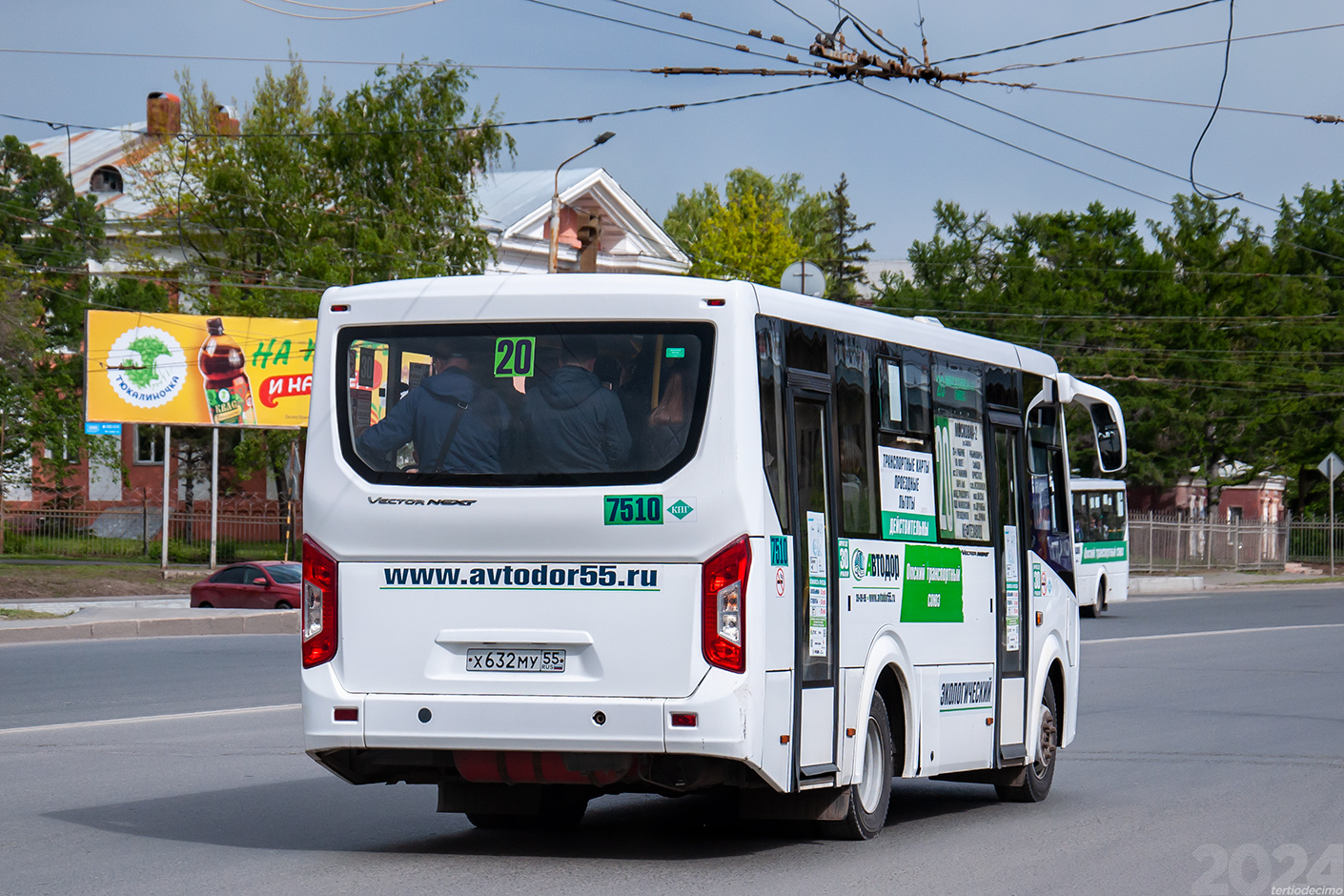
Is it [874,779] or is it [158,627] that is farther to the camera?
[158,627]

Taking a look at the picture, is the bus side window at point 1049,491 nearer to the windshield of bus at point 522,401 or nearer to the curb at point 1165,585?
the windshield of bus at point 522,401

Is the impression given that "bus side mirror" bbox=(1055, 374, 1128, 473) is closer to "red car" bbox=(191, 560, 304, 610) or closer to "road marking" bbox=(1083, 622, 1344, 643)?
"road marking" bbox=(1083, 622, 1344, 643)

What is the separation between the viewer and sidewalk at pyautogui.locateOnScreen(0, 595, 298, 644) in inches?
905

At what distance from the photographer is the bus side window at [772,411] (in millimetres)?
7531

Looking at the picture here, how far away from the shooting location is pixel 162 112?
228 feet

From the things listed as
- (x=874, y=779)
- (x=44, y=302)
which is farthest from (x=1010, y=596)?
(x=44, y=302)

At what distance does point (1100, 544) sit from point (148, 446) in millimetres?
35722

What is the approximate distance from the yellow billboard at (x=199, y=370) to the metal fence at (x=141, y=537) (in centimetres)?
446

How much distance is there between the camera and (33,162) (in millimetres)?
64688

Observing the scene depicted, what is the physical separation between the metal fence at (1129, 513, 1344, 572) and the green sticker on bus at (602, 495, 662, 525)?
161 ft

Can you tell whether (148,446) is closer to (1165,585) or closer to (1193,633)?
(1165,585)

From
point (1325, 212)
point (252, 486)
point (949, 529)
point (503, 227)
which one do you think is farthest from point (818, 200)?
point (949, 529)
